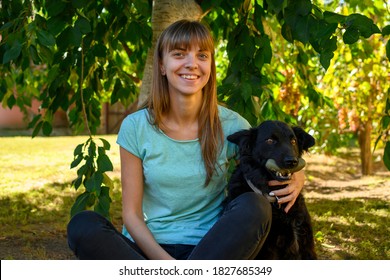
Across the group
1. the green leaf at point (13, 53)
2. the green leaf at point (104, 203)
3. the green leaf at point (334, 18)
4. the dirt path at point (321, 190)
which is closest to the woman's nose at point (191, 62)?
the green leaf at point (334, 18)

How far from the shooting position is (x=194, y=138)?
8.32ft

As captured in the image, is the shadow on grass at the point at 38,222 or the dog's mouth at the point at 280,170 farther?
the shadow on grass at the point at 38,222

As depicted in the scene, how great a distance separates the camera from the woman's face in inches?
97.0

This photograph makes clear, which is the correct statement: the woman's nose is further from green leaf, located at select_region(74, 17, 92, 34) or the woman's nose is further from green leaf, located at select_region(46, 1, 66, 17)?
green leaf, located at select_region(46, 1, 66, 17)

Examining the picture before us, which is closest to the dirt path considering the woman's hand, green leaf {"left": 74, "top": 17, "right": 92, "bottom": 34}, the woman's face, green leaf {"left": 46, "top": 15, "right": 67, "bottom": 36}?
the woman's hand

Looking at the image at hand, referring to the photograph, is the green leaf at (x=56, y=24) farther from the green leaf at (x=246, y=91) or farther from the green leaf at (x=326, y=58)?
the green leaf at (x=326, y=58)

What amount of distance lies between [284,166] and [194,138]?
0.44 m

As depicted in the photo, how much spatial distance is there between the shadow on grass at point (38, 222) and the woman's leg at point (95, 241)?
111cm

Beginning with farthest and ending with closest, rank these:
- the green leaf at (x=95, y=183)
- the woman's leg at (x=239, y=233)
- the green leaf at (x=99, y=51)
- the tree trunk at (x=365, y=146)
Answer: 1. the tree trunk at (x=365, y=146)
2. the green leaf at (x=99, y=51)
3. the green leaf at (x=95, y=183)
4. the woman's leg at (x=239, y=233)

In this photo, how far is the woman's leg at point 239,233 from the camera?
2162mm

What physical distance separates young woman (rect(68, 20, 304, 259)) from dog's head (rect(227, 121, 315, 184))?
0.27ft

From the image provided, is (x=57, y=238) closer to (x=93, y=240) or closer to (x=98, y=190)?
(x=98, y=190)

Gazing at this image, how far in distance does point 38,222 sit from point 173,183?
2.73 m
